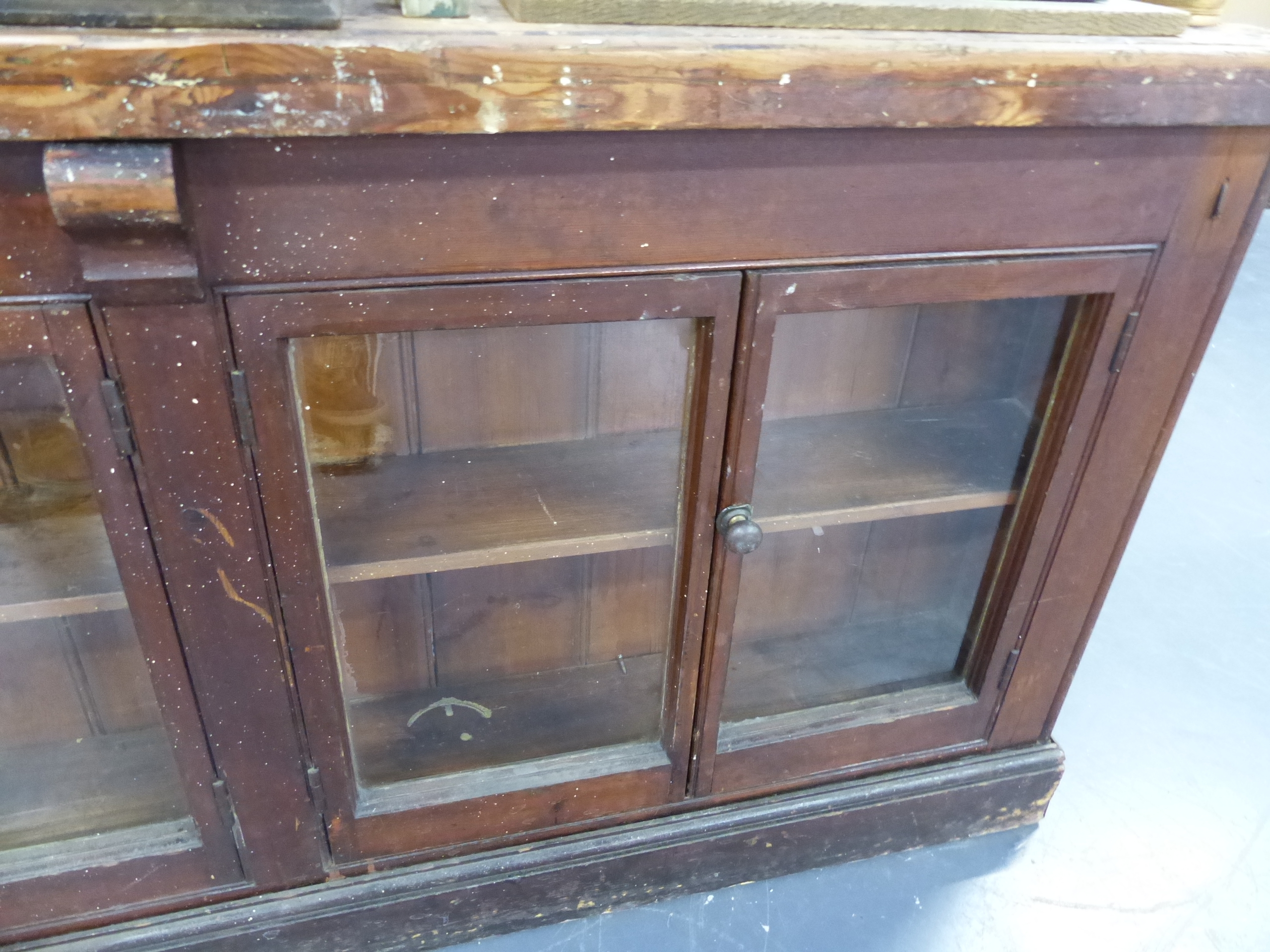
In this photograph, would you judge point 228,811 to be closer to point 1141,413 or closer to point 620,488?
point 620,488

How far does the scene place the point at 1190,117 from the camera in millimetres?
694

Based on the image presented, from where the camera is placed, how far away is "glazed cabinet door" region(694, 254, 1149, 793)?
767mm

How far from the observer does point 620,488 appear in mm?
837

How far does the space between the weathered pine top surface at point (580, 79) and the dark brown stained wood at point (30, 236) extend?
0.03 metres

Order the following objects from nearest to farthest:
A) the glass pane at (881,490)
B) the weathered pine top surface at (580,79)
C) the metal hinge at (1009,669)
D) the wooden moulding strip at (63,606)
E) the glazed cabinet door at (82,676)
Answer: the weathered pine top surface at (580,79) < the glazed cabinet door at (82,676) < the wooden moulding strip at (63,606) < the glass pane at (881,490) < the metal hinge at (1009,669)

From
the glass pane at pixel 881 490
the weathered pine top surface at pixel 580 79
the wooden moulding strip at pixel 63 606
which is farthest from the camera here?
the glass pane at pixel 881 490

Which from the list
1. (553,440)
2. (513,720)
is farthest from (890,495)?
(513,720)

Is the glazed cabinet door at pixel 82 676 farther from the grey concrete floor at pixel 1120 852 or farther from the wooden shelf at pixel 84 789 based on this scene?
the grey concrete floor at pixel 1120 852

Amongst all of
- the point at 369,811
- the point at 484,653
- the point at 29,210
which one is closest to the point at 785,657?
the point at 484,653

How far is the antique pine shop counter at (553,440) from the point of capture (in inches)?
22.9

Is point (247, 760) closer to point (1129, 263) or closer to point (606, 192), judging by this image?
point (606, 192)

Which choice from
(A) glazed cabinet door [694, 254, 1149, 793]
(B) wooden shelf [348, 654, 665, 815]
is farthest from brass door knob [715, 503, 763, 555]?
(B) wooden shelf [348, 654, 665, 815]

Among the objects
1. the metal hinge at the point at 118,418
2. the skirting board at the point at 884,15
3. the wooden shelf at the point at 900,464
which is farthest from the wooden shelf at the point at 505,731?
the skirting board at the point at 884,15

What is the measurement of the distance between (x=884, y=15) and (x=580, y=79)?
25 centimetres
